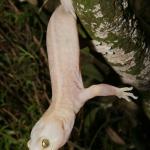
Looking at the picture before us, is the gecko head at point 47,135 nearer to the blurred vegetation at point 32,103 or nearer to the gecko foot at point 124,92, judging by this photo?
the gecko foot at point 124,92

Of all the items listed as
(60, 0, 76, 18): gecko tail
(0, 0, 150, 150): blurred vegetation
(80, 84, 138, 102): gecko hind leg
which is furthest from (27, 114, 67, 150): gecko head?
(0, 0, 150, 150): blurred vegetation

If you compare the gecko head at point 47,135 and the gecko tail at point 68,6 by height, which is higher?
the gecko tail at point 68,6

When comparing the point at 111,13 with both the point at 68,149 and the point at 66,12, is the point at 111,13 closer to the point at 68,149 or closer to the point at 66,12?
the point at 66,12

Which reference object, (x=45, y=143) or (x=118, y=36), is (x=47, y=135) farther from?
(x=118, y=36)

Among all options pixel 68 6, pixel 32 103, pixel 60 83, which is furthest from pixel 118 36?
pixel 32 103

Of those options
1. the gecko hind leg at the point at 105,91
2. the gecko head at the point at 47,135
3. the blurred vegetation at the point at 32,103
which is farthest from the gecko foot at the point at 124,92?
the blurred vegetation at the point at 32,103

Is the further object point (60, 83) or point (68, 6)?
point (60, 83)
